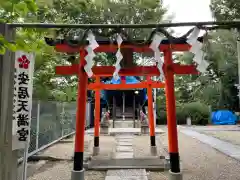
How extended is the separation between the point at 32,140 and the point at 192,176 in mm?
4226

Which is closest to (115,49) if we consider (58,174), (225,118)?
(58,174)

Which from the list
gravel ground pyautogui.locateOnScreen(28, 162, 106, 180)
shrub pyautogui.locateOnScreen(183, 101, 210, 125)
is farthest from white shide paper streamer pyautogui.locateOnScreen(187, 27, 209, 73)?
shrub pyautogui.locateOnScreen(183, 101, 210, 125)

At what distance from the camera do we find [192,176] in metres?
5.18

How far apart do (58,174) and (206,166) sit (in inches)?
141

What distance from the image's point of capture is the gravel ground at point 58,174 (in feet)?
16.7

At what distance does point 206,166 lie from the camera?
6066mm

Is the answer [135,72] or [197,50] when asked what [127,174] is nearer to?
[135,72]

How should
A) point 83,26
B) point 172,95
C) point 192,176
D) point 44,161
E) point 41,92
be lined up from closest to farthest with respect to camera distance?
point 83,26, point 172,95, point 192,176, point 41,92, point 44,161

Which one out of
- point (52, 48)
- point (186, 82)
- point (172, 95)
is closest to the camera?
point (172, 95)

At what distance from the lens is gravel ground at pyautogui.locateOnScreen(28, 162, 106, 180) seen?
5099 mm

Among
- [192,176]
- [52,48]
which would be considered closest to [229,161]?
[192,176]

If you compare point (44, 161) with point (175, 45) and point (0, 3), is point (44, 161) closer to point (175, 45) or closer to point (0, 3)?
point (175, 45)

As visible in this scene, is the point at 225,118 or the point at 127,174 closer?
the point at 127,174

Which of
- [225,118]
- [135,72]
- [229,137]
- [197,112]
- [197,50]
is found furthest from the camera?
[225,118]
